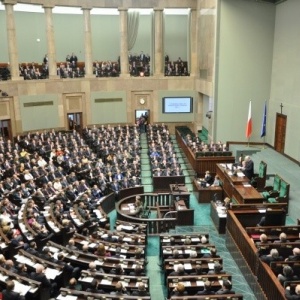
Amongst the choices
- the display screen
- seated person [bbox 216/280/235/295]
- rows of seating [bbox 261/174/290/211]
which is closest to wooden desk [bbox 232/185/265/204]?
rows of seating [bbox 261/174/290/211]

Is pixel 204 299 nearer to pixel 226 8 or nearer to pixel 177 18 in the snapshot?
pixel 226 8

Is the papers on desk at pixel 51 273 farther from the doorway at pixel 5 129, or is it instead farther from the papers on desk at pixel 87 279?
the doorway at pixel 5 129

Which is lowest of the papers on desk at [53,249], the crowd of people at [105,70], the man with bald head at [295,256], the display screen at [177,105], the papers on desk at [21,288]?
the papers on desk at [53,249]

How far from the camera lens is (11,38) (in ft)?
70.7

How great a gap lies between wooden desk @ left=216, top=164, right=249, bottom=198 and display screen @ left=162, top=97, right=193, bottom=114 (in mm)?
11472

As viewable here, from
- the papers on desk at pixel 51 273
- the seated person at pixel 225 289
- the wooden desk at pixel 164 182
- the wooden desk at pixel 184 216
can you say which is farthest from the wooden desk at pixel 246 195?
the papers on desk at pixel 51 273

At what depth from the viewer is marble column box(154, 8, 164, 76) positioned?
24844mm

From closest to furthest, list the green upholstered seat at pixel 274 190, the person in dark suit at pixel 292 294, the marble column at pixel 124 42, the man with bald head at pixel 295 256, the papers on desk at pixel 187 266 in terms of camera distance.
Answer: the person in dark suit at pixel 292 294
the man with bald head at pixel 295 256
the papers on desk at pixel 187 266
the green upholstered seat at pixel 274 190
the marble column at pixel 124 42

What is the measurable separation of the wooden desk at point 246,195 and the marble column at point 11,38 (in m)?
15.1

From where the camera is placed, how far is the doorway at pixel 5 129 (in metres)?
21.8

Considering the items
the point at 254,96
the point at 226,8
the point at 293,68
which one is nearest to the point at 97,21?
the point at 226,8

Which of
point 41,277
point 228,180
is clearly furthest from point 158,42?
point 41,277

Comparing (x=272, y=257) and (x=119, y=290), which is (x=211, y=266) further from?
(x=119, y=290)

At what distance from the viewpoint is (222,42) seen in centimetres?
1988
